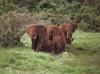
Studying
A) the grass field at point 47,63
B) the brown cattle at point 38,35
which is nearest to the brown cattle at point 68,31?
the grass field at point 47,63

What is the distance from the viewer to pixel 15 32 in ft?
44.8

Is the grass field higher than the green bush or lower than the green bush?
lower

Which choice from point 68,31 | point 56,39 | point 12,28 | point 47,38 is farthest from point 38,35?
point 68,31

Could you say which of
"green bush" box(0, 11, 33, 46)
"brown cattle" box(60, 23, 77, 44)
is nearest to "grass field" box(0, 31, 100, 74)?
"green bush" box(0, 11, 33, 46)

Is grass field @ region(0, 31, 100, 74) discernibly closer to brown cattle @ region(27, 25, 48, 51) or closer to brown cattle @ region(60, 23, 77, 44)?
brown cattle @ region(27, 25, 48, 51)

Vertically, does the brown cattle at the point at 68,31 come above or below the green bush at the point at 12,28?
below

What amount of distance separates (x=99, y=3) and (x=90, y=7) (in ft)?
4.53

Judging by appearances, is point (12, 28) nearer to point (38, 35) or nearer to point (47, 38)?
point (38, 35)

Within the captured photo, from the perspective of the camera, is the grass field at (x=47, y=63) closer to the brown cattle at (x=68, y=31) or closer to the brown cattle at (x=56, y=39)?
the brown cattle at (x=56, y=39)

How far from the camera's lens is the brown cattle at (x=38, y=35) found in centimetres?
1297

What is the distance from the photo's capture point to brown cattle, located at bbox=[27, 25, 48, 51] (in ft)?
42.5

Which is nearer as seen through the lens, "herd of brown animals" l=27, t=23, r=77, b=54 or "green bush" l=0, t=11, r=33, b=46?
"herd of brown animals" l=27, t=23, r=77, b=54

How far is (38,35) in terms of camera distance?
13.1 metres

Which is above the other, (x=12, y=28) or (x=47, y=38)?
(x=12, y=28)
